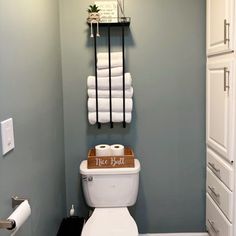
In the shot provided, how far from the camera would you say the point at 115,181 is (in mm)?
2264

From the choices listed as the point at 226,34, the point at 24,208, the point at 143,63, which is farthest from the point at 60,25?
the point at 24,208

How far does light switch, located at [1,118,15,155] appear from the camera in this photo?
3.93 feet

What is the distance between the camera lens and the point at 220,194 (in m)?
2.10

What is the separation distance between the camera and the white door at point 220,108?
1891 mm

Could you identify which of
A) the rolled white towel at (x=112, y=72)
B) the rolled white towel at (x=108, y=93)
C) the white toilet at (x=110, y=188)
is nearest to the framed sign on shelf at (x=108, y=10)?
the rolled white towel at (x=112, y=72)

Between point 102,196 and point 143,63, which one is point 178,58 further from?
point 102,196

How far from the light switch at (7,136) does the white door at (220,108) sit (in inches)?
48.8

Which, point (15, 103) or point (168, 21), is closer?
point (15, 103)

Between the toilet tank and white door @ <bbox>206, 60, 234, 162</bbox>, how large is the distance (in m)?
0.59

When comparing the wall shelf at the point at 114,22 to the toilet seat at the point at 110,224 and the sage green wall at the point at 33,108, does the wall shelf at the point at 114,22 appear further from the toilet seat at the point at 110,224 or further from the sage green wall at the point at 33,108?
the toilet seat at the point at 110,224

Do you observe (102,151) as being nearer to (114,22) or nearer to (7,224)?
(114,22)

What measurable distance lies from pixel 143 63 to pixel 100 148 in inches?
28.2

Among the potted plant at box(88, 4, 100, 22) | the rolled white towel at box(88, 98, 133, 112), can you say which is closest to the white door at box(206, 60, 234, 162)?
the rolled white towel at box(88, 98, 133, 112)

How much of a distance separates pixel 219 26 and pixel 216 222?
4.33 ft
